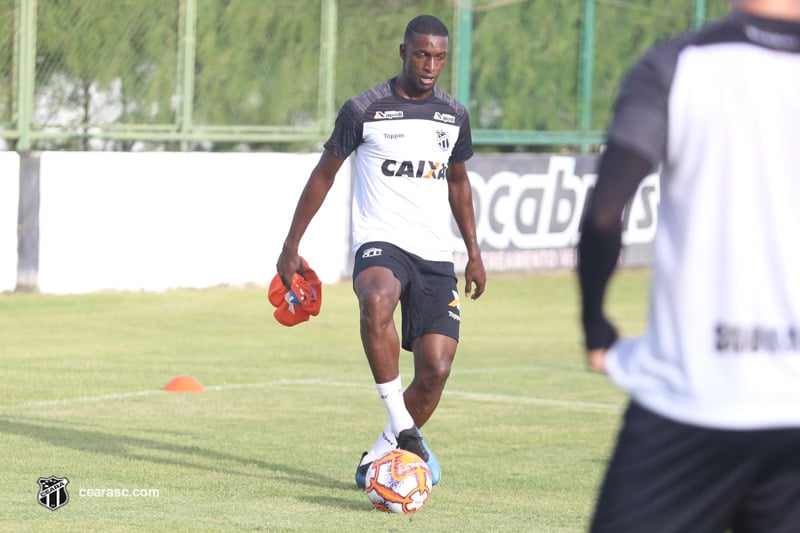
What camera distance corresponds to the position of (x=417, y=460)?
7441 mm

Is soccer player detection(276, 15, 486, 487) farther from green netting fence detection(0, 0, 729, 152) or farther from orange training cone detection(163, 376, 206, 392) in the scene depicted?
green netting fence detection(0, 0, 729, 152)

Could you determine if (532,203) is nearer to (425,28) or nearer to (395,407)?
(425,28)

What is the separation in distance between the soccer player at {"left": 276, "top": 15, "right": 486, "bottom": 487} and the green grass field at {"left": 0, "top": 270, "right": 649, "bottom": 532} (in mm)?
649

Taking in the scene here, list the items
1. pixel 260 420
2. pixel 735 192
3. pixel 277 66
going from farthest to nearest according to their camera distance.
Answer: pixel 277 66 < pixel 260 420 < pixel 735 192

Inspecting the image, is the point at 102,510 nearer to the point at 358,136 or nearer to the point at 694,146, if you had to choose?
the point at 358,136

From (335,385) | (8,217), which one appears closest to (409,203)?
(335,385)

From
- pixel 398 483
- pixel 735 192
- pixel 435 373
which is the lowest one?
pixel 398 483

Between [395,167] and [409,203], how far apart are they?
0.20m

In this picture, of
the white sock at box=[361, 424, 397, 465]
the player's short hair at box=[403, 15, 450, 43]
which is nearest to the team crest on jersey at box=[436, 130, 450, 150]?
the player's short hair at box=[403, 15, 450, 43]

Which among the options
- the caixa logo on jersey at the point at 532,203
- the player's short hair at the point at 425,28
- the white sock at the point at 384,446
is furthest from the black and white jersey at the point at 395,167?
the caixa logo on jersey at the point at 532,203

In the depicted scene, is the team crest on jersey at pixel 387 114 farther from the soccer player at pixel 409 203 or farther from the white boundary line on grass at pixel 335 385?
the white boundary line on grass at pixel 335 385

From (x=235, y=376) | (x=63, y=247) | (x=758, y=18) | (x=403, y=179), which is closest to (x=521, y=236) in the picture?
(x=63, y=247)

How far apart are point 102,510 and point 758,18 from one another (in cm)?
469

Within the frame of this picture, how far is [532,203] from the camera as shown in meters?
22.5
